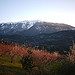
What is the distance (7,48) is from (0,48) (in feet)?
8.51

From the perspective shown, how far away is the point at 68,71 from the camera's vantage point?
10.5 m

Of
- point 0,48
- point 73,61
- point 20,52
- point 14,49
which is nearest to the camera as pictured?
point 73,61

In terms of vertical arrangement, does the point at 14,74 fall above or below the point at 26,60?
below

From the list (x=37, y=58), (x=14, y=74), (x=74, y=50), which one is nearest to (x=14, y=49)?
(x=37, y=58)

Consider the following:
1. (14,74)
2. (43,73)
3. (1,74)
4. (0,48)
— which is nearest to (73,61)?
(43,73)

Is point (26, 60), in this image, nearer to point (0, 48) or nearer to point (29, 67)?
point (29, 67)

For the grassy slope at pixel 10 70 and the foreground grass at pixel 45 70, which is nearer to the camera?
the foreground grass at pixel 45 70

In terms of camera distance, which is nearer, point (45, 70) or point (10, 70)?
point (45, 70)

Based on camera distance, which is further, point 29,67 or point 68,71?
point 29,67

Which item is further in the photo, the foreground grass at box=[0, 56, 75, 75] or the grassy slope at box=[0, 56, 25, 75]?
the grassy slope at box=[0, 56, 25, 75]

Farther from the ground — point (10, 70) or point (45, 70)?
point (45, 70)

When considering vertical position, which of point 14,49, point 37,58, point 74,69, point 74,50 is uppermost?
point 74,50

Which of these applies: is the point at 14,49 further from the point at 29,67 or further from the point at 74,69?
the point at 74,69

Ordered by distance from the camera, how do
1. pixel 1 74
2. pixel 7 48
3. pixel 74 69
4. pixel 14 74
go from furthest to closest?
pixel 7 48, pixel 14 74, pixel 1 74, pixel 74 69
